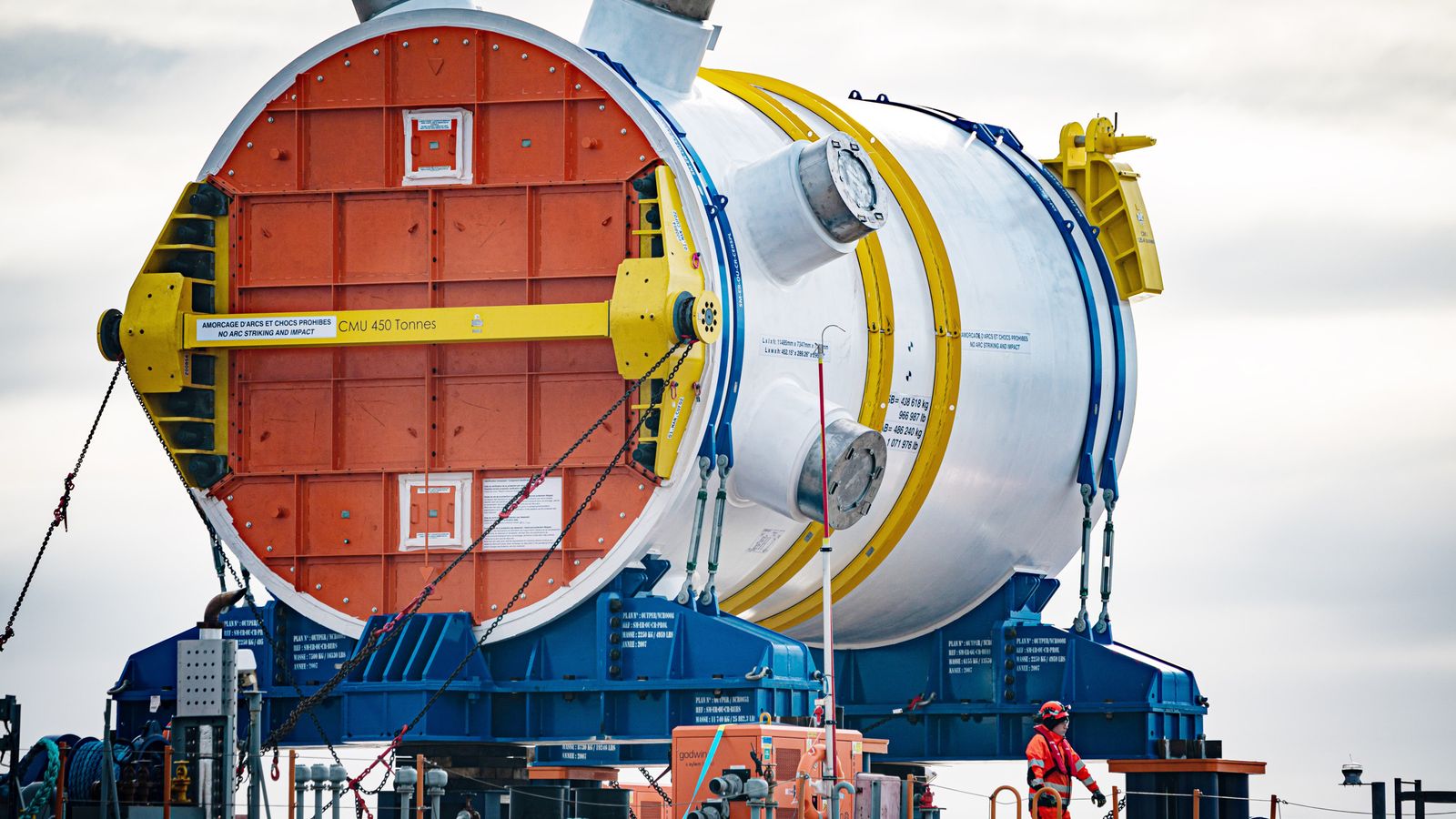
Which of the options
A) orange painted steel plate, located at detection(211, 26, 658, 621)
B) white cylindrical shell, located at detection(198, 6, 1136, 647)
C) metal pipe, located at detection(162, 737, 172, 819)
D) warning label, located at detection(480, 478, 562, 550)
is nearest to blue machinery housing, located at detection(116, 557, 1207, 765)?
white cylindrical shell, located at detection(198, 6, 1136, 647)

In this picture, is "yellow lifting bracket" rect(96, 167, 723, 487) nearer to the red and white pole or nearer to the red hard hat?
the red and white pole

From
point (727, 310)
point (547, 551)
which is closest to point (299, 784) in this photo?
point (547, 551)

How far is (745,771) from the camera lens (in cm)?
1803

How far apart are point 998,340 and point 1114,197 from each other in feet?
10.7

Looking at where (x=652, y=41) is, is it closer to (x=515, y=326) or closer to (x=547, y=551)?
(x=515, y=326)

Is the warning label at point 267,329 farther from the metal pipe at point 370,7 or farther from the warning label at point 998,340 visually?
the warning label at point 998,340

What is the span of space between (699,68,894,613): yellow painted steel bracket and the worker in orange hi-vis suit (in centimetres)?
237

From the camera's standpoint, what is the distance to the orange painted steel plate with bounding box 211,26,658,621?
65.4 feet

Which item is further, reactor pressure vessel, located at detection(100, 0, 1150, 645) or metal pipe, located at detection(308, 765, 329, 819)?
reactor pressure vessel, located at detection(100, 0, 1150, 645)

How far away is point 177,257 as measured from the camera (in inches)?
815

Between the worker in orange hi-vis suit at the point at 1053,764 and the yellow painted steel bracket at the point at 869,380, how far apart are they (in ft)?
7.77

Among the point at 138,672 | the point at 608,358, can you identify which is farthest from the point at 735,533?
the point at 138,672

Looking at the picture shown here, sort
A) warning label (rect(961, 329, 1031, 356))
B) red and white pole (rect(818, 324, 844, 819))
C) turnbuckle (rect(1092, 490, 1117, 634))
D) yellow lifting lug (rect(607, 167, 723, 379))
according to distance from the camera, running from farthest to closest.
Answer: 1. turnbuckle (rect(1092, 490, 1117, 634))
2. warning label (rect(961, 329, 1031, 356))
3. yellow lifting lug (rect(607, 167, 723, 379))
4. red and white pole (rect(818, 324, 844, 819))

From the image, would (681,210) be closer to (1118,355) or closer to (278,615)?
(278,615)
